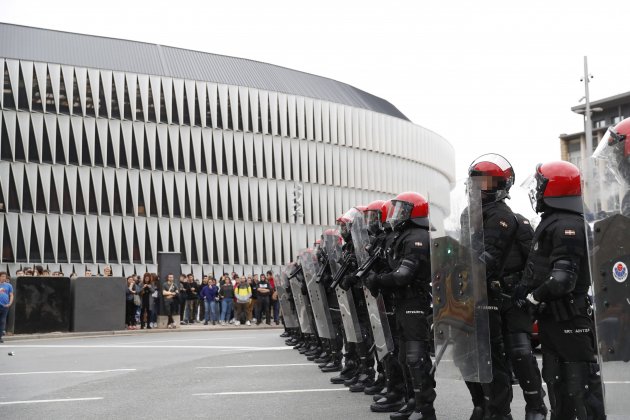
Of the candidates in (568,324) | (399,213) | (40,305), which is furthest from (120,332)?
(568,324)

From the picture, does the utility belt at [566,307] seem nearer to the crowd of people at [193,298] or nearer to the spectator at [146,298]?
the crowd of people at [193,298]

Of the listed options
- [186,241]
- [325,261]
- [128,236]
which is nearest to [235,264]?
[186,241]

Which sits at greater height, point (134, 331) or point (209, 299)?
point (209, 299)

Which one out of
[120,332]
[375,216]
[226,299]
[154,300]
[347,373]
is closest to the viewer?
[375,216]

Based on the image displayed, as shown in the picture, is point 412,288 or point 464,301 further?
point 412,288

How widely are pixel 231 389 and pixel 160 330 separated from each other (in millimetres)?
15129

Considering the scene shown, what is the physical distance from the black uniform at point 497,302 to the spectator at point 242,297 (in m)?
20.7

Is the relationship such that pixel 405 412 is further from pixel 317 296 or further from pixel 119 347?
pixel 119 347

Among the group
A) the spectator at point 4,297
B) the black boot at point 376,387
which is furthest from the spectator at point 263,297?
the black boot at point 376,387

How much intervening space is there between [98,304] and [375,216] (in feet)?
52.8

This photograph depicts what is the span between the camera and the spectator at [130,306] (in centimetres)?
2467

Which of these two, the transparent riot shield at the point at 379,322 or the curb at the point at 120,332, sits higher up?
the transparent riot shield at the point at 379,322

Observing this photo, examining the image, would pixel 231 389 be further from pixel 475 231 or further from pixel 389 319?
pixel 475 231

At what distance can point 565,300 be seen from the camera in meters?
5.24
